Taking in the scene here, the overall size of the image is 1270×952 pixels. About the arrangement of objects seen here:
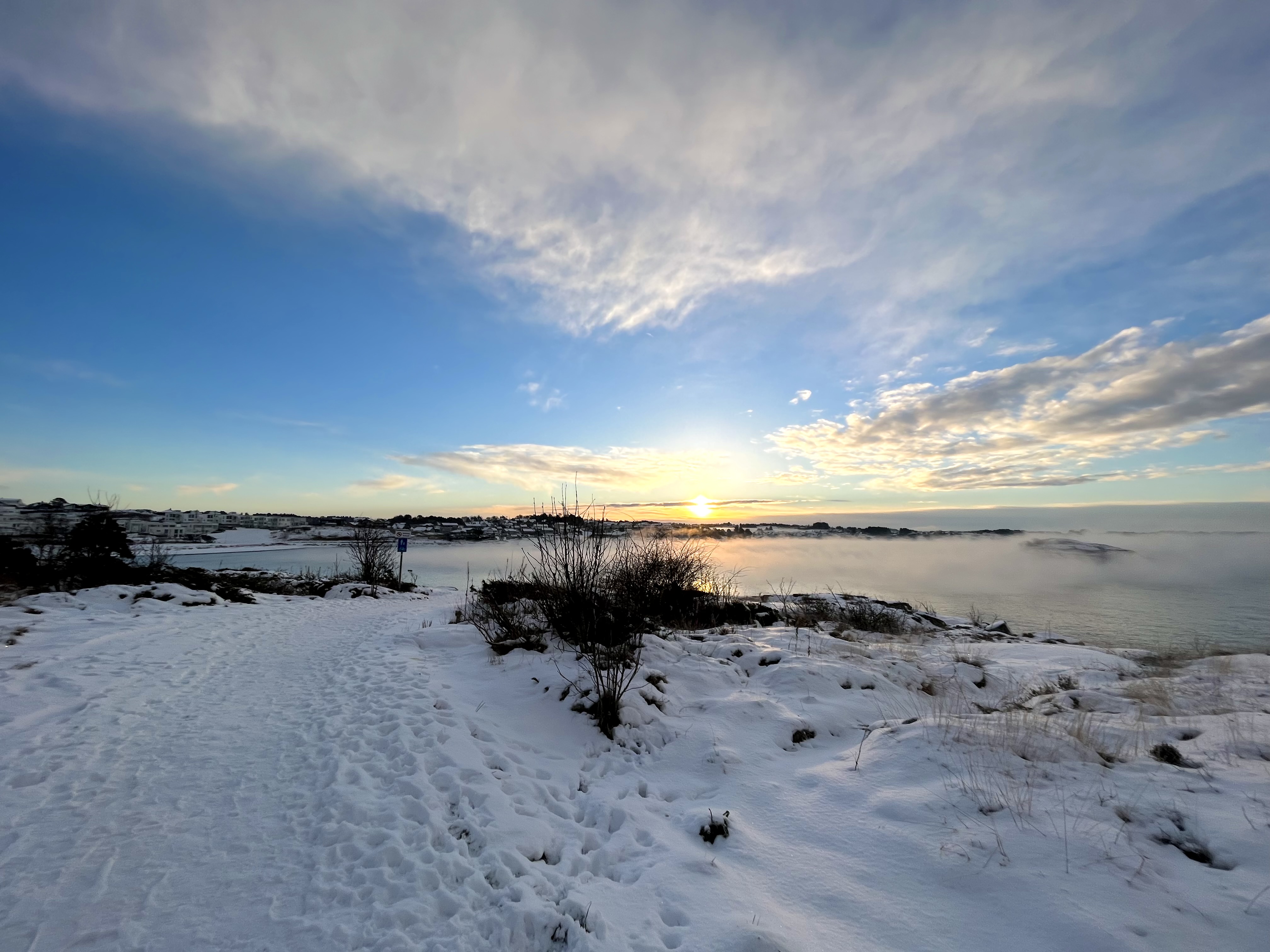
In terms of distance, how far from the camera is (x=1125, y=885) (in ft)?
9.68

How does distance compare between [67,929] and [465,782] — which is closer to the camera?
[67,929]

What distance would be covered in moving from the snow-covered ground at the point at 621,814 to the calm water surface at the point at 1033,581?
795 cm

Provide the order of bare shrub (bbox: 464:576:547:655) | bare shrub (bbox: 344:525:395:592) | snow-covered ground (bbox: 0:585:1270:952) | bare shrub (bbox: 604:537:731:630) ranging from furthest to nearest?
bare shrub (bbox: 344:525:395:592) → bare shrub (bbox: 604:537:731:630) → bare shrub (bbox: 464:576:547:655) → snow-covered ground (bbox: 0:585:1270:952)

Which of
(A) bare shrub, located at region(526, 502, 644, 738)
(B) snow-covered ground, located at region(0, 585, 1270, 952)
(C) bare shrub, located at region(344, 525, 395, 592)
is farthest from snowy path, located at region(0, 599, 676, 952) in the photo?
(C) bare shrub, located at region(344, 525, 395, 592)

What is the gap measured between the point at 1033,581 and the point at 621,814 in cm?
4694

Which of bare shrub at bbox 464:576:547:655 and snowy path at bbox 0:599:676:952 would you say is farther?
bare shrub at bbox 464:576:547:655

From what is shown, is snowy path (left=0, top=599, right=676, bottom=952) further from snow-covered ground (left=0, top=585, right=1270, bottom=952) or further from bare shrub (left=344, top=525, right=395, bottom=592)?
bare shrub (left=344, top=525, right=395, bottom=592)

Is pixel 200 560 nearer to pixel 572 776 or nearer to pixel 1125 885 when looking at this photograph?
pixel 572 776

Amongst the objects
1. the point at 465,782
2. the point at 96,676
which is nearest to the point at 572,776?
the point at 465,782

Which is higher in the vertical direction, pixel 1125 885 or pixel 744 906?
pixel 1125 885

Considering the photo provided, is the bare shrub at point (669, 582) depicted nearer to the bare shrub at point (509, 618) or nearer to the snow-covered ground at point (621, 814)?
the bare shrub at point (509, 618)

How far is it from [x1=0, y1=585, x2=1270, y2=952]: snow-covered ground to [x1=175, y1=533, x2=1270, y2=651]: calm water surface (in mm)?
7954

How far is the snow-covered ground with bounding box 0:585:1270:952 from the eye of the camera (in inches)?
118

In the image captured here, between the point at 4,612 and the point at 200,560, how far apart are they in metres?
48.9
